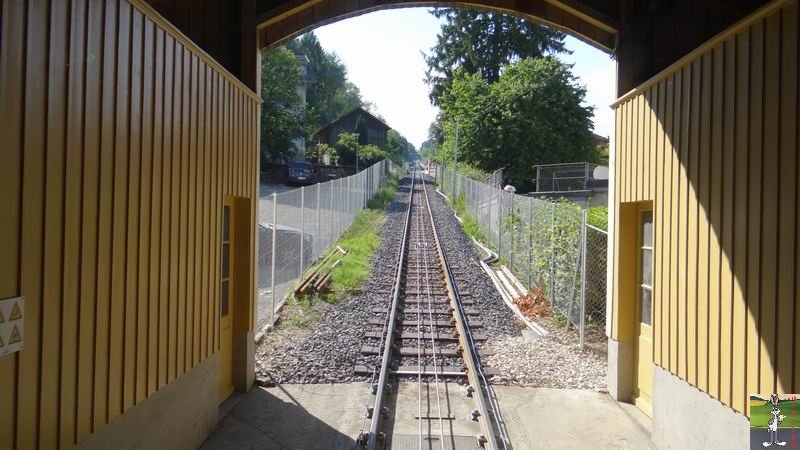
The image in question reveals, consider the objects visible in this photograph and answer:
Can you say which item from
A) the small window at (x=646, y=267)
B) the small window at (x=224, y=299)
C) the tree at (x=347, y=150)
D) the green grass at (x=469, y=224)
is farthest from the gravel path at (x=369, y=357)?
the tree at (x=347, y=150)

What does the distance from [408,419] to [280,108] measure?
36.6m

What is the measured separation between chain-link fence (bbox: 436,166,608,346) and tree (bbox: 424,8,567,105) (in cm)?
2491

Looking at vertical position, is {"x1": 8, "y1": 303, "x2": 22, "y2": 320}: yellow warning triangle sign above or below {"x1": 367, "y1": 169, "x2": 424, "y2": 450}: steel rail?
above

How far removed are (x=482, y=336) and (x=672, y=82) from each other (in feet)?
14.9

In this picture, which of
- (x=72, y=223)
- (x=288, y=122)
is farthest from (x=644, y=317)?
(x=288, y=122)

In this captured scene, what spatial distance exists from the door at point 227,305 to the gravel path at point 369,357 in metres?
0.64

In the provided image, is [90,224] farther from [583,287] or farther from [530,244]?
[530,244]

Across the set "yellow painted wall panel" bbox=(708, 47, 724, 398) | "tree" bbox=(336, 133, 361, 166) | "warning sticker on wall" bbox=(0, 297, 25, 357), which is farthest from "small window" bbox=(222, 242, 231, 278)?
"tree" bbox=(336, 133, 361, 166)

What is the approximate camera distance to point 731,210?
375 centimetres

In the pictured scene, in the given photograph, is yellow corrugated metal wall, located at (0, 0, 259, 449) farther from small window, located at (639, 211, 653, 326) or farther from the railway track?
small window, located at (639, 211, 653, 326)

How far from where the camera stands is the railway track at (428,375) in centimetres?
505

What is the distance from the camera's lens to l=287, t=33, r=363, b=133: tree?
6944 centimetres

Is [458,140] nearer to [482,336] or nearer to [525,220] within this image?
[525,220]

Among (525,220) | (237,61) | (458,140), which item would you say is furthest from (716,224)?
(458,140)
